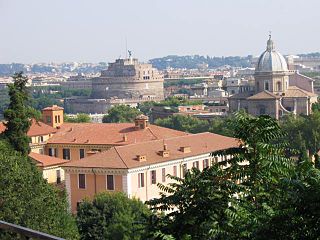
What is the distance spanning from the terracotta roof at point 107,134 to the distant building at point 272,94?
31.3m

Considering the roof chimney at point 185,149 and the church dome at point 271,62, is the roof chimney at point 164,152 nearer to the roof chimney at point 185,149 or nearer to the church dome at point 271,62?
the roof chimney at point 185,149

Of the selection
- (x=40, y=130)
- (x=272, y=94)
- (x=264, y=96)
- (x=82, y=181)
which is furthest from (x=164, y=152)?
(x=272, y=94)

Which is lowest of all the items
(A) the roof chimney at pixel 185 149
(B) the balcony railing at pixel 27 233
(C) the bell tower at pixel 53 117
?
(A) the roof chimney at pixel 185 149

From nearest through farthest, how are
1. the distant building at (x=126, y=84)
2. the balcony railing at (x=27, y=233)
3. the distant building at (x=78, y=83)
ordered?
the balcony railing at (x=27, y=233)
the distant building at (x=126, y=84)
the distant building at (x=78, y=83)

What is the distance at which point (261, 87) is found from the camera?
7556 cm

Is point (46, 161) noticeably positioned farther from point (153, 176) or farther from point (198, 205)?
point (198, 205)

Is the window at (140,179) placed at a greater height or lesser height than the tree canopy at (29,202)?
lesser

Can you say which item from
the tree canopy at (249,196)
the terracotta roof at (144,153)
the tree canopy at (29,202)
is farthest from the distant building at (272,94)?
the tree canopy at (249,196)

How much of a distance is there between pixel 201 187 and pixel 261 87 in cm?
6622

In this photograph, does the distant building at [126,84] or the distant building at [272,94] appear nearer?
the distant building at [272,94]

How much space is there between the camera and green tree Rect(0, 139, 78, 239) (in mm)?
21547

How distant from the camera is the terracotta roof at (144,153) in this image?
3341cm

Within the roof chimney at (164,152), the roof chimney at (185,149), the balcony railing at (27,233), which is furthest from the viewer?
the roof chimney at (185,149)

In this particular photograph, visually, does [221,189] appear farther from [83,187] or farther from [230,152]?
[83,187]
